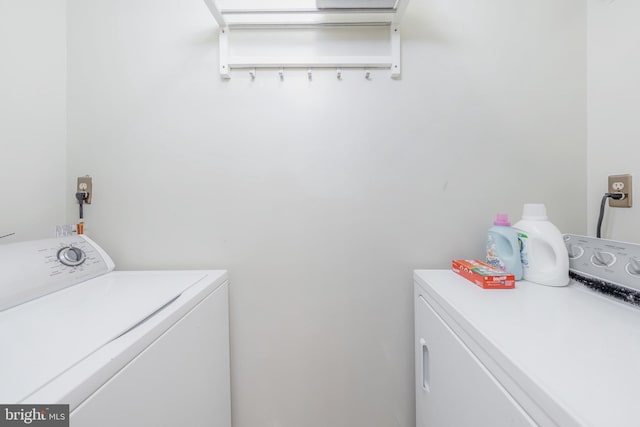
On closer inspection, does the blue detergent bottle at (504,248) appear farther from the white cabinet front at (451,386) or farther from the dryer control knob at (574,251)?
the white cabinet front at (451,386)

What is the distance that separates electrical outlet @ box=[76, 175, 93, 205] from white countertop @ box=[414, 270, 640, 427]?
150cm

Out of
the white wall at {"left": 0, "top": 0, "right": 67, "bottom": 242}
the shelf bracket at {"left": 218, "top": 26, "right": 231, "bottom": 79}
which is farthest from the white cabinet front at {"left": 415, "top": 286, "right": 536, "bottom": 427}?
the white wall at {"left": 0, "top": 0, "right": 67, "bottom": 242}

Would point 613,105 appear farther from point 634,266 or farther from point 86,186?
point 86,186

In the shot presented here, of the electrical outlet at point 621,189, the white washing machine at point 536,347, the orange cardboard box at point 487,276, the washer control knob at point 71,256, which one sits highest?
the electrical outlet at point 621,189

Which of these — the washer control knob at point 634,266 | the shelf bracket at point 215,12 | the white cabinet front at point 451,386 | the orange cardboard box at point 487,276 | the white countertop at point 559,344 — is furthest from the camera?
the shelf bracket at point 215,12

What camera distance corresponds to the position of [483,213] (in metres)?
1.07

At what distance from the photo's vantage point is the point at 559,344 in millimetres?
491

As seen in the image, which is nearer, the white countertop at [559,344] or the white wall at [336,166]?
the white countertop at [559,344]

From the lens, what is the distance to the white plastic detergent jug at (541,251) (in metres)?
0.82

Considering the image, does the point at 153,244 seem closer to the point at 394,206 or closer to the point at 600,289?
the point at 394,206

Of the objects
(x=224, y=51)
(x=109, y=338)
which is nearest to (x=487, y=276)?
(x=109, y=338)

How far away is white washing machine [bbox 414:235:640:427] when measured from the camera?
14.9 inches

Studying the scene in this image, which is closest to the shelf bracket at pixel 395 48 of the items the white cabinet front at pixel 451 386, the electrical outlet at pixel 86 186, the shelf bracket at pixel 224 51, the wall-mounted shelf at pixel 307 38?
the wall-mounted shelf at pixel 307 38

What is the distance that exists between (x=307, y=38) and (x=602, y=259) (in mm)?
1377
